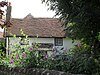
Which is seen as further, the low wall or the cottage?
the cottage

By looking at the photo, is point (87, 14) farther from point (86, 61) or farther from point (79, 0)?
point (86, 61)

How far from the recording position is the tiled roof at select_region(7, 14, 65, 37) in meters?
34.3

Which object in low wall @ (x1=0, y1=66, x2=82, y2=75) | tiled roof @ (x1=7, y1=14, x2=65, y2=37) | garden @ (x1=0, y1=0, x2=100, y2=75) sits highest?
tiled roof @ (x1=7, y1=14, x2=65, y2=37)

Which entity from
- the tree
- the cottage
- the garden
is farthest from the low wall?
the cottage

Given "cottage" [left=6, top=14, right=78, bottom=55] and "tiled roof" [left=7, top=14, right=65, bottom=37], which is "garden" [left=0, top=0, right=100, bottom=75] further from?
"tiled roof" [left=7, top=14, right=65, bottom=37]

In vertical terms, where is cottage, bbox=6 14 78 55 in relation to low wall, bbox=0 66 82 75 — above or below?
above

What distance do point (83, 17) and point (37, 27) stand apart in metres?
29.0

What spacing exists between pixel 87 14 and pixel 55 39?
27060 mm

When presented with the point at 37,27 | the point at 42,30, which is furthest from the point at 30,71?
the point at 37,27

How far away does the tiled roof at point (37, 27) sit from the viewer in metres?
34.3

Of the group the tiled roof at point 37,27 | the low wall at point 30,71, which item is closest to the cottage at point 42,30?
the tiled roof at point 37,27

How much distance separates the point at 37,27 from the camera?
118 ft

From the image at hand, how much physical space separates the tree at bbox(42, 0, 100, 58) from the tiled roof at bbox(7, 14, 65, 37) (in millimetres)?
25571

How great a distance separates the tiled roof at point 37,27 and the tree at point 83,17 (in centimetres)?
2557
